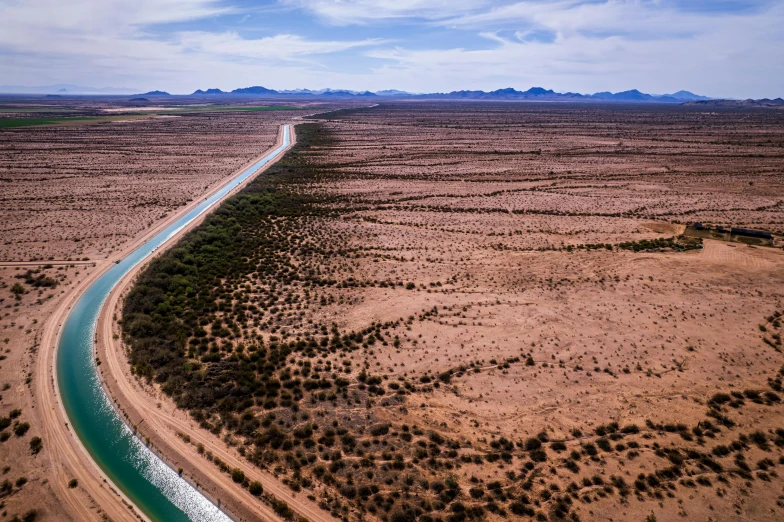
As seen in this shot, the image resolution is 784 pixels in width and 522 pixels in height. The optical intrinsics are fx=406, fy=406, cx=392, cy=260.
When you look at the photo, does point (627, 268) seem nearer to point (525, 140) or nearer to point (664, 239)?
point (664, 239)

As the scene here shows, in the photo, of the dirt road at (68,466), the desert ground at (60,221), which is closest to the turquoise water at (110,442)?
the dirt road at (68,466)

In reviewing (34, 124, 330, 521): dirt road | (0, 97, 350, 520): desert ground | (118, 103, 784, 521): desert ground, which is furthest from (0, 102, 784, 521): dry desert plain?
(34, 124, 330, 521): dirt road

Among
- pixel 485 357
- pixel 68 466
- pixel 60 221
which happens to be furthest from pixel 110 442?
pixel 60 221

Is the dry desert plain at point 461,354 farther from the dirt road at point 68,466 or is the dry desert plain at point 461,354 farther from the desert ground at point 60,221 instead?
the dirt road at point 68,466

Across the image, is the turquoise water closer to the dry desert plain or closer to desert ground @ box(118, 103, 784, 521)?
the dry desert plain

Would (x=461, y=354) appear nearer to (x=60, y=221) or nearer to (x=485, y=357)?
(x=485, y=357)

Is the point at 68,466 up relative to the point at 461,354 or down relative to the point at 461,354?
down

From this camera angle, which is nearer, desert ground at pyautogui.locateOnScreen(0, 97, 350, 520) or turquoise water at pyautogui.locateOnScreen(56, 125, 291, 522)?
turquoise water at pyautogui.locateOnScreen(56, 125, 291, 522)
